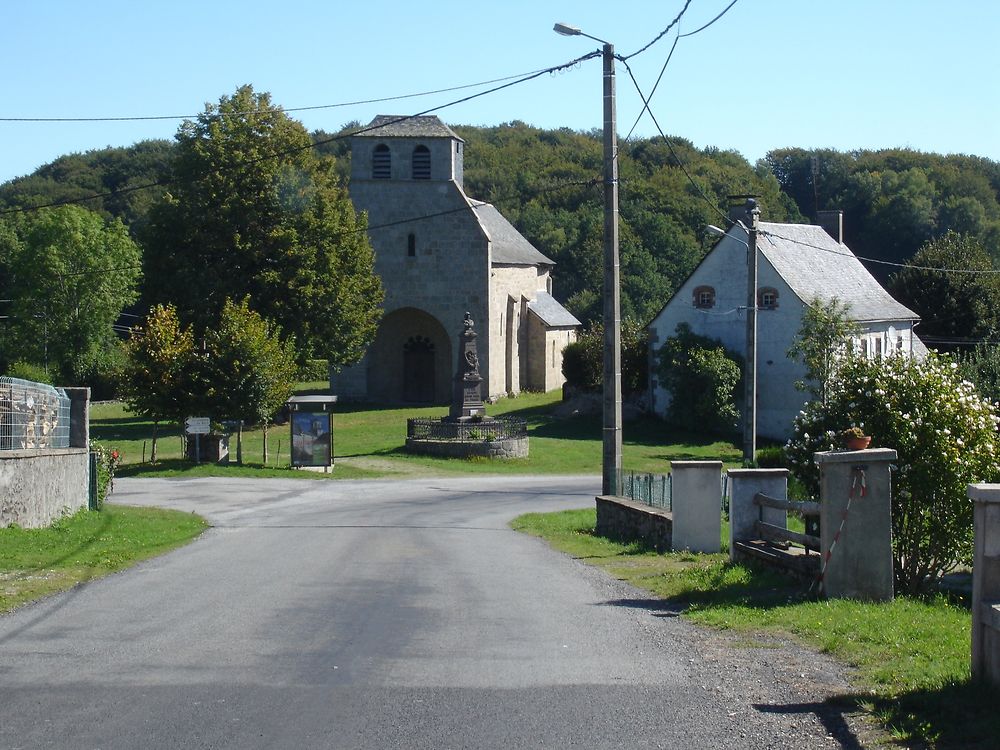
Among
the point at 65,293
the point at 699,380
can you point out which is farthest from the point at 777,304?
the point at 65,293

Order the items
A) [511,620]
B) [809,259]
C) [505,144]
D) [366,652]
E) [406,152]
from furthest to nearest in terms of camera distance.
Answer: [505,144], [406,152], [809,259], [511,620], [366,652]

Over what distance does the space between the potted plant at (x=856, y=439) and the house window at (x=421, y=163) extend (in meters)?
41.8

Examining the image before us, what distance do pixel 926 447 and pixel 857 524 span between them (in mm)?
1844

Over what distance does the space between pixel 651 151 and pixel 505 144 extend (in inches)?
889

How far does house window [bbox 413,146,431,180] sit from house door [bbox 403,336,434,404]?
25.5 feet

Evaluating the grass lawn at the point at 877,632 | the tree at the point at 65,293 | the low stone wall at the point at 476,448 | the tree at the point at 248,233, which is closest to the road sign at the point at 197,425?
the low stone wall at the point at 476,448

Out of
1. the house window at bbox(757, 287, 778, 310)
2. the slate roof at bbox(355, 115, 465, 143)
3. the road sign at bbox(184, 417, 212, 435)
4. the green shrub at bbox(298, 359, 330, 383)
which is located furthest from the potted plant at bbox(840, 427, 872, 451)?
the slate roof at bbox(355, 115, 465, 143)

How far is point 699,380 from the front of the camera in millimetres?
42406

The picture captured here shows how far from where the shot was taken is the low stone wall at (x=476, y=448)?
3662 centimetres

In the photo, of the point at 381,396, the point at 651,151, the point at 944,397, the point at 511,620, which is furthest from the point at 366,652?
the point at 651,151

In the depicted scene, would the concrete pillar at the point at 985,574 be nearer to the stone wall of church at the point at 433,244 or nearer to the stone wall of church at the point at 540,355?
the stone wall of church at the point at 433,244

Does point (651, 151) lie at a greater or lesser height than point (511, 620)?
greater

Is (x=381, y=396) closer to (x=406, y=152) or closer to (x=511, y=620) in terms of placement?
(x=406, y=152)

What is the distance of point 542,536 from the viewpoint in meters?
19.1
